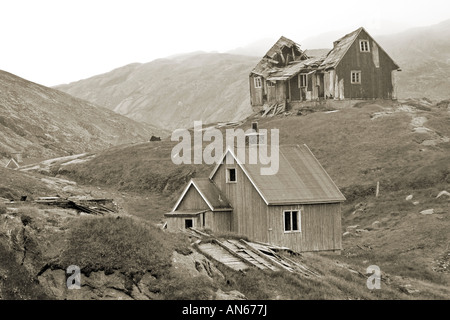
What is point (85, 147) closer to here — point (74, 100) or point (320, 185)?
point (74, 100)

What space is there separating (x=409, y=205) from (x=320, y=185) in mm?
11759

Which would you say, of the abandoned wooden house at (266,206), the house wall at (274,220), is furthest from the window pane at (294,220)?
the house wall at (274,220)

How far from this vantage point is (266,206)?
44.7m

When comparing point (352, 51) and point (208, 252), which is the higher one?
point (352, 51)

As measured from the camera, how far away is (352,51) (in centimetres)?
8925

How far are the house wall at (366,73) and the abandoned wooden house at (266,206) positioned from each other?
141ft

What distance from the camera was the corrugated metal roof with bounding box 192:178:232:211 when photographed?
4603 centimetres

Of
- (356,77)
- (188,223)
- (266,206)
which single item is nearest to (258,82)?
(356,77)

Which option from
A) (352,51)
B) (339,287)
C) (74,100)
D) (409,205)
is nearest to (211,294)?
(339,287)

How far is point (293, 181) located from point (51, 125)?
317ft

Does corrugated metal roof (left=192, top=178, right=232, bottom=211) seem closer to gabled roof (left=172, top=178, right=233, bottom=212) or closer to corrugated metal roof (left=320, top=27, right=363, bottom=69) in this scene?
gabled roof (left=172, top=178, right=233, bottom=212)

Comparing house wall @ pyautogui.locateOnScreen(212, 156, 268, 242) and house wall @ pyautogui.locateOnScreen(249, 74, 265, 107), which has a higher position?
house wall @ pyautogui.locateOnScreen(249, 74, 265, 107)

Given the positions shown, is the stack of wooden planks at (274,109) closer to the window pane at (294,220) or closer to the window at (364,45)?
the window at (364,45)

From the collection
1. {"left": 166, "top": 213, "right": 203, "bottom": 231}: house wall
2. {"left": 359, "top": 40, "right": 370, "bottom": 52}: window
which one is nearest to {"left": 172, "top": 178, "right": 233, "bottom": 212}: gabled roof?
{"left": 166, "top": 213, "right": 203, "bottom": 231}: house wall
